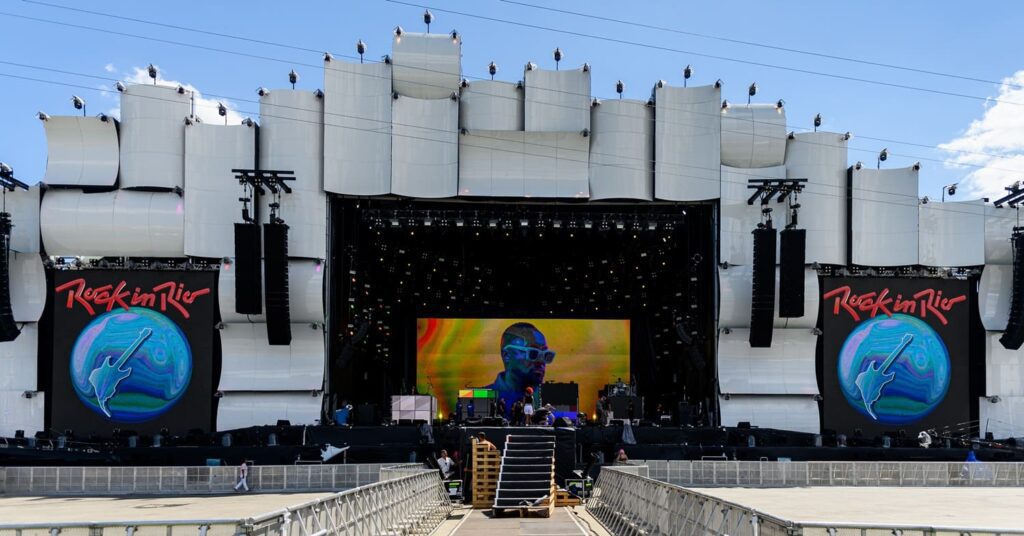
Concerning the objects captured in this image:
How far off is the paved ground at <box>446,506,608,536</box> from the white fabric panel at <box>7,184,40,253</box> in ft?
74.0

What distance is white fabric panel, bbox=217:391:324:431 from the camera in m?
37.0

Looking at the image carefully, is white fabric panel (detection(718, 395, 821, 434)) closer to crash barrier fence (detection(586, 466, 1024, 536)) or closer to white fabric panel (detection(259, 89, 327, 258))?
crash barrier fence (detection(586, 466, 1024, 536))

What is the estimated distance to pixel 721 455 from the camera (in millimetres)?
32344

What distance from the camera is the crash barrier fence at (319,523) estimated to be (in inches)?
364

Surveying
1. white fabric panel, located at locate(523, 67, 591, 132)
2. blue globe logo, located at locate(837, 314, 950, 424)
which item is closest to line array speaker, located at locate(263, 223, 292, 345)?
Answer: white fabric panel, located at locate(523, 67, 591, 132)

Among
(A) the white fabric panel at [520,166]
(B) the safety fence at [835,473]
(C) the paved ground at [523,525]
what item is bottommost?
(B) the safety fence at [835,473]

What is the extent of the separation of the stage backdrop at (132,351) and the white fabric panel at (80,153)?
3.52 meters

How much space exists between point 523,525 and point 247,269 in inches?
766

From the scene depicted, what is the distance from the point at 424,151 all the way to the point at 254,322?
897 centimetres

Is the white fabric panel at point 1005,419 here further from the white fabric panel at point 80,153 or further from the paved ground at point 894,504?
the white fabric panel at point 80,153

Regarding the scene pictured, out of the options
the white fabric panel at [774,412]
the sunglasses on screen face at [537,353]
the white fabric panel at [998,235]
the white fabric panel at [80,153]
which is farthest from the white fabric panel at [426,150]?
the white fabric panel at [998,235]

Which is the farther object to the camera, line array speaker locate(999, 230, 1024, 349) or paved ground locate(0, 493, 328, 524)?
line array speaker locate(999, 230, 1024, 349)

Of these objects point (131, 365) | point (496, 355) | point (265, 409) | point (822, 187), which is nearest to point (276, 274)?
point (265, 409)

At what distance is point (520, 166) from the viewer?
37.4m
